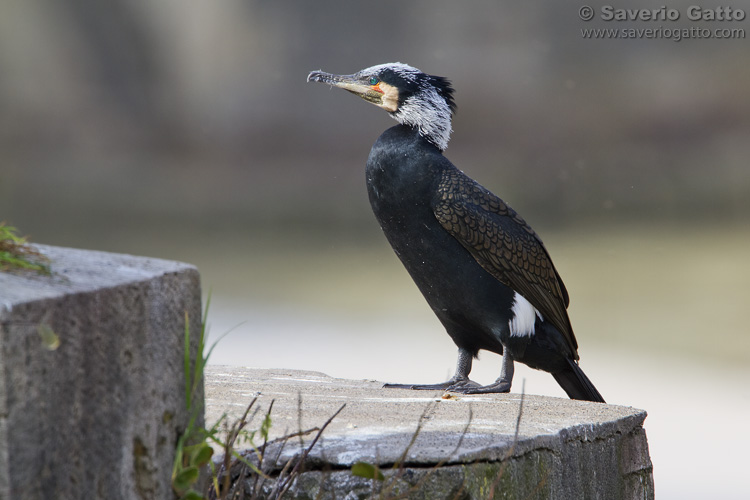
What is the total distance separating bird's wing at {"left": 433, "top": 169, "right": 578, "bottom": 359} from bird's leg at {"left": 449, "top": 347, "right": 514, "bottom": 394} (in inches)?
9.7

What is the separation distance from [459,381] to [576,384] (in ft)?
1.80

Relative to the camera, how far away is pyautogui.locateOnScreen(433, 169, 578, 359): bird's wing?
333 centimetres

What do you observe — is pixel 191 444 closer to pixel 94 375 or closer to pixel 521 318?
pixel 94 375

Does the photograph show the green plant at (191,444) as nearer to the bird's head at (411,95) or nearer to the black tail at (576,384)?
the bird's head at (411,95)

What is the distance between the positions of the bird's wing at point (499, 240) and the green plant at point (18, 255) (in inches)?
78.6

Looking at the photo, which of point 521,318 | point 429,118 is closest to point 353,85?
point 429,118

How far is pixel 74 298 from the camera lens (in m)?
1.33

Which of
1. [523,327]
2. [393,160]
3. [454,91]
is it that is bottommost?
[523,327]

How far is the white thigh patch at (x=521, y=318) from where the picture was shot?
347 centimetres

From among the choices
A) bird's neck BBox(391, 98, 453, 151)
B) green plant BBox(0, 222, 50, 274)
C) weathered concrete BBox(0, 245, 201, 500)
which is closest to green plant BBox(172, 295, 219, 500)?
weathered concrete BBox(0, 245, 201, 500)

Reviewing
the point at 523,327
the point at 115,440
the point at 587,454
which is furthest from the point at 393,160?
the point at 115,440

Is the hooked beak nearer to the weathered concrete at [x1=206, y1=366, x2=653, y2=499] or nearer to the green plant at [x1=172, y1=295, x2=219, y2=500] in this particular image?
the weathered concrete at [x1=206, y1=366, x2=653, y2=499]

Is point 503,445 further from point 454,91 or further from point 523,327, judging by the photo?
point 454,91

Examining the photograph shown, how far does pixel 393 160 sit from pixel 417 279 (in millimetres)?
483
